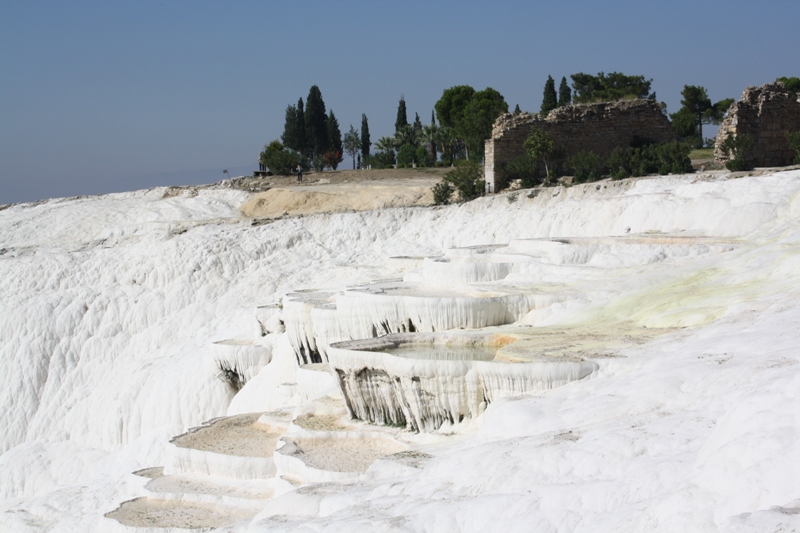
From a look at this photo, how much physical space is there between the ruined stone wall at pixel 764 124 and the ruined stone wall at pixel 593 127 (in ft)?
10.4

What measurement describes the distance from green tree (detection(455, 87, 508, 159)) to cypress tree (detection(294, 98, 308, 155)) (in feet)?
27.9

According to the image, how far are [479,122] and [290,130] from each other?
13.7 metres

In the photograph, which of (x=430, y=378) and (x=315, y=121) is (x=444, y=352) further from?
(x=315, y=121)

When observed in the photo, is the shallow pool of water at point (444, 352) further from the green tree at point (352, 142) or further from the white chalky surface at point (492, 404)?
the green tree at point (352, 142)

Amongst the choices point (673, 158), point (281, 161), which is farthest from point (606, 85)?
point (673, 158)

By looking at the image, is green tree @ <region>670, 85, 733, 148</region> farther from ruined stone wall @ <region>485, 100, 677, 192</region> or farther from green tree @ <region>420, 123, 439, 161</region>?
ruined stone wall @ <region>485, 100, 677, 192</region>

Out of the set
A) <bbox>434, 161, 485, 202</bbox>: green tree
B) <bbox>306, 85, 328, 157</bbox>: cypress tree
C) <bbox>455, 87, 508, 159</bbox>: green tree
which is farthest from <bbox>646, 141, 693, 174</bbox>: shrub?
<bbox>306, 85, 328, 157</bbox>: cypress tree

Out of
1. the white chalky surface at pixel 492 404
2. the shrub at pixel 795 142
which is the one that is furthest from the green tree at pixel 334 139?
the shrub at pixel 795 142

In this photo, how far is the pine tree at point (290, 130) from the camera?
44281 mm

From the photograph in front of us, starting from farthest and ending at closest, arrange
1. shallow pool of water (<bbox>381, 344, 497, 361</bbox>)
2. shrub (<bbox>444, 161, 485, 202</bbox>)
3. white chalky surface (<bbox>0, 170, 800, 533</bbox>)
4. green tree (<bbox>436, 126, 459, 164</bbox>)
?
green tree (<bbox>436, 126, 459, 164</bbox>), shrub (<bbox>444, 161, 485, 202</bbox>), shallow pool of water (<bbox>381, 344, 497, 361</bbox>), white chalky surface (<bbox>0, 170, 800, 533</bbox>)

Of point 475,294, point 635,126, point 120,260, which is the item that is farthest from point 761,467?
point 120,260

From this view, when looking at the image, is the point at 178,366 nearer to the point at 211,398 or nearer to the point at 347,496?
the point at 211,398

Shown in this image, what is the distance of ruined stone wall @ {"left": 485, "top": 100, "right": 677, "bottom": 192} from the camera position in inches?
915

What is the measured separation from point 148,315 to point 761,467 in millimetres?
20200
